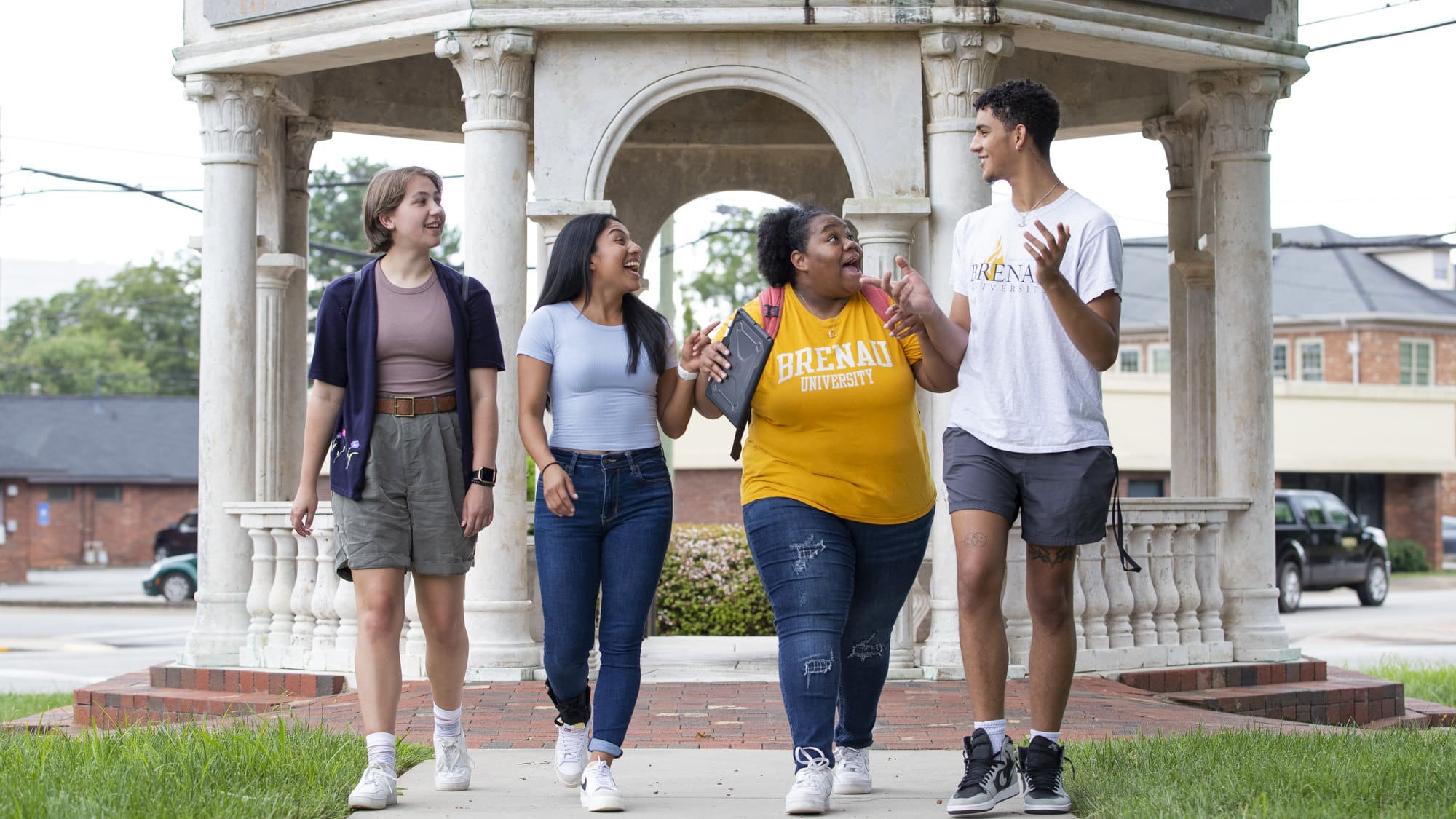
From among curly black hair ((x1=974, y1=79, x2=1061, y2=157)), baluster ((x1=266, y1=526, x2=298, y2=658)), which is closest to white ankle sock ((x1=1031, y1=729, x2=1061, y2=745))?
curly black hair ((x1=974, y1=79, x2=1061, y2=157))

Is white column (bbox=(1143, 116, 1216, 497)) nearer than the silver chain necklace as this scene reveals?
No

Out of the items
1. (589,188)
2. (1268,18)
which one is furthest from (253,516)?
(1268,18)

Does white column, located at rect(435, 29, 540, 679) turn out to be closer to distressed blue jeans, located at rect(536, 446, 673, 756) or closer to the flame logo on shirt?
distressed blue jeans, located at rect(536, 446, 673, 756)

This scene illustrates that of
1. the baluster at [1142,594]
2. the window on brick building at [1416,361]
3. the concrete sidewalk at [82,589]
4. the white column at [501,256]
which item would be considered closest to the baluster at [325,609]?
the white column at [501,256]

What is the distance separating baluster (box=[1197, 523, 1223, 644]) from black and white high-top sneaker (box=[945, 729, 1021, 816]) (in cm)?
522

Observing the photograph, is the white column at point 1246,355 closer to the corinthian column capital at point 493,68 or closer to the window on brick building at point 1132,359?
the corinthian column capital at point 493,68

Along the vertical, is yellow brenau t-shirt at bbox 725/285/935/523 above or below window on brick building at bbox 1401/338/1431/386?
below

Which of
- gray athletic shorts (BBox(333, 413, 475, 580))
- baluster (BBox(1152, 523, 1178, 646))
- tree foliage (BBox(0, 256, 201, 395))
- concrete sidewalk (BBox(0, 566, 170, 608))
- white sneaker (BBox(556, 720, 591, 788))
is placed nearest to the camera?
gray athletic shorts (BBox(333, 413, 475, 580))

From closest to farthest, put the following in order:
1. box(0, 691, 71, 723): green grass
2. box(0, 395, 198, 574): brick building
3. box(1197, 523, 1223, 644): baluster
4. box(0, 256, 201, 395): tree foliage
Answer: box(1197, 523, 1223, 644): baluster < box(0, 691, 71, 723): green grass < box(0, 395, 198, 574): brick building < box(0, 256, 201, 395): tree foliage

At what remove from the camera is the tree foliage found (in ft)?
233

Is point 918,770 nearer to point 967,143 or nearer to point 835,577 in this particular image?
point 835,577

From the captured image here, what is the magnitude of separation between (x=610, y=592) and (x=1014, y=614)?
4395 millimetres

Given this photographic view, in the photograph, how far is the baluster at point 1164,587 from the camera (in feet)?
31.1

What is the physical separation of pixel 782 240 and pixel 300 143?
24.4 ft
